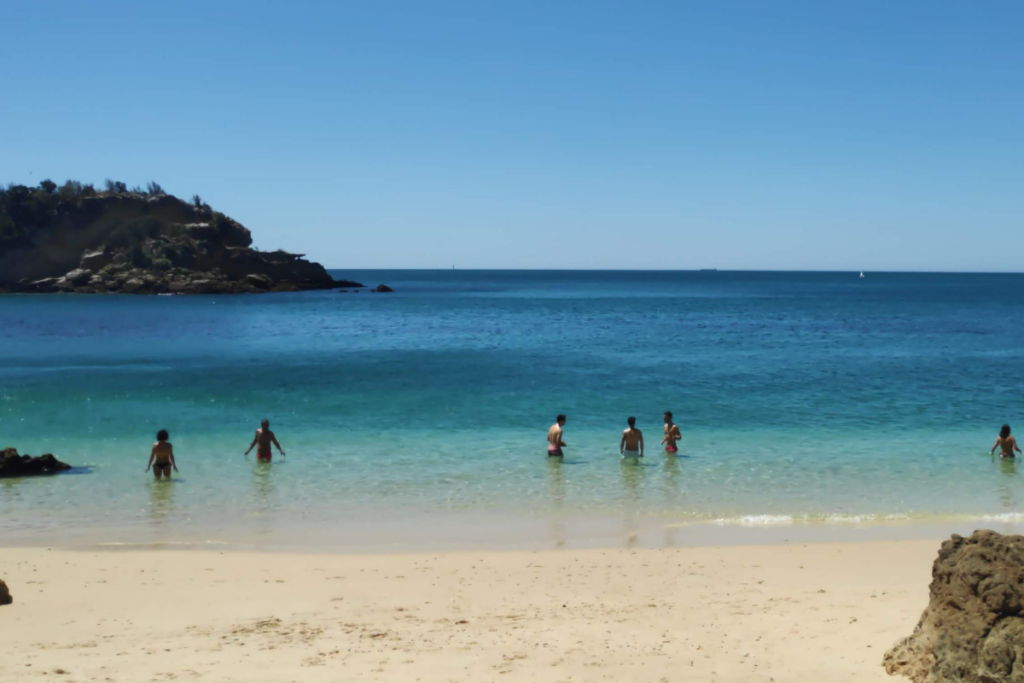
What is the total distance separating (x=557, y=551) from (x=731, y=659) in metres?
4.22

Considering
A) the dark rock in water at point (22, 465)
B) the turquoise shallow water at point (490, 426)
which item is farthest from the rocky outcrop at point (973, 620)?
the dark rock in water at point (22, 465)

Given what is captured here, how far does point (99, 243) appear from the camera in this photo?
3499 inches

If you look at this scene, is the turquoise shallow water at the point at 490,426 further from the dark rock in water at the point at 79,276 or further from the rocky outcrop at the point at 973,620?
the dark rock in water at the point at 79,276

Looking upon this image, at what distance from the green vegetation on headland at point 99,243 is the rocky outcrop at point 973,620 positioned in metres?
88.2

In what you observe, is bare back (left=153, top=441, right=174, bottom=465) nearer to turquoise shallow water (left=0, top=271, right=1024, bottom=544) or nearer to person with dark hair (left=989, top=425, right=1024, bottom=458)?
turquoise shallow water (left=0, top=271, right=1024, bottom=544)

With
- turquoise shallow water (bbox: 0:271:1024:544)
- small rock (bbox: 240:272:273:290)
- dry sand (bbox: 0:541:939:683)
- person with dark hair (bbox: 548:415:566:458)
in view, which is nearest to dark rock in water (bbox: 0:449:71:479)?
turquoise shallow water (bbox: 0:271:1024:544)

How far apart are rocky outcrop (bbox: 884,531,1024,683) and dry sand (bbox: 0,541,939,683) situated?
0.47 metres

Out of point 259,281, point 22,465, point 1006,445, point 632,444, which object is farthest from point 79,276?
point 1006,445

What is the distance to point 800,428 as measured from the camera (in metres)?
20.9

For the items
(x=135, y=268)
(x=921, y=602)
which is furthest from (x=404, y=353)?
(x=135, y=268)

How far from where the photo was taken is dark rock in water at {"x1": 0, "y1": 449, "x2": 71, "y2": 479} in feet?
50.7

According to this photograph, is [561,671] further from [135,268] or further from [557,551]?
[135,268]

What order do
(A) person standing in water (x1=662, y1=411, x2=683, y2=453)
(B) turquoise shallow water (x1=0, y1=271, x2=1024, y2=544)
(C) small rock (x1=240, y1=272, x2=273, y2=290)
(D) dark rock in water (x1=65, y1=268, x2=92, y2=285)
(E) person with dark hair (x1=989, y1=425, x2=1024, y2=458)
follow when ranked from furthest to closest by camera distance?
(C) small rock (x1=240, y1=272, x2=273, y2=290)
(D) dark rock in water (x1=65, y1=268, x2=92, y2=285)
(A) person standing in water (x1=662, y1=411, x2=683, y2=453)
(E) person with dark hair (x1=989, y1=425, x2=1024, y2=458)
(B) turquoise shallow water (x1=0, y1=271, x2=1024, y2=544)

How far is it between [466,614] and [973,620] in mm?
4658
